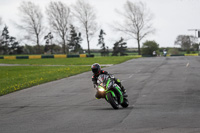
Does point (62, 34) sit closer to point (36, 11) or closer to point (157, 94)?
point (36, 11)

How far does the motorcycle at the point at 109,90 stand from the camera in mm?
9578

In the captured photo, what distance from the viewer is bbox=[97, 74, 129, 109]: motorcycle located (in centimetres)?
958

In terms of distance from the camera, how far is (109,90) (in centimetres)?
967

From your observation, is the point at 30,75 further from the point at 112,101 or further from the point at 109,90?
the point at 112,101

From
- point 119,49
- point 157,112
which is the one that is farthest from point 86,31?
point 157,112

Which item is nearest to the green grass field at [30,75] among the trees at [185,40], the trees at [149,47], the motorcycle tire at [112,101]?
the motorcycle tire at [112,101]

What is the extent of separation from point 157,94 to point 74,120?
560cm

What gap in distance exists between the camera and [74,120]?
8.45 metres

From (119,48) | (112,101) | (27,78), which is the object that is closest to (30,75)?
(27,78)

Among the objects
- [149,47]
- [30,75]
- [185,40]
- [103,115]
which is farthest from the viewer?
[185,40]

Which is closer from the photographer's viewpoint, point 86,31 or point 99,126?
point 99,126

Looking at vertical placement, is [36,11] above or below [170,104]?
above

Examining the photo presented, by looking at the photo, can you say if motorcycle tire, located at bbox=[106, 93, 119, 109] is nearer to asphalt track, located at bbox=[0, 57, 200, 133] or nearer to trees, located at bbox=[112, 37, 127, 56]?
asphalt track, located at bbox=[0, 57, 200, 133]

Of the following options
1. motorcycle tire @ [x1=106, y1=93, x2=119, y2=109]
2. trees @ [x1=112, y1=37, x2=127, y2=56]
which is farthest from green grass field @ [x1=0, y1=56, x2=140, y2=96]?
trees @ [x1=112, y1=37, x2=127, y2=56]
